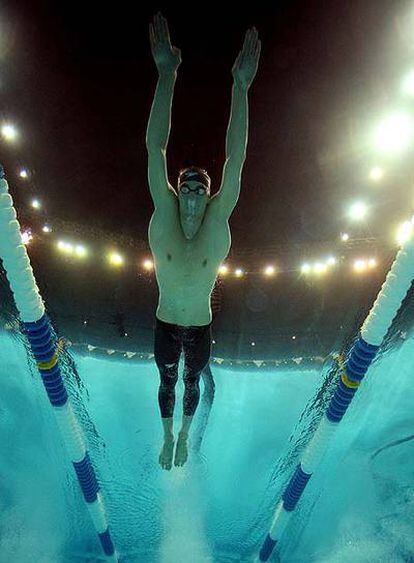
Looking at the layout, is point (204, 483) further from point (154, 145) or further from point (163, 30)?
point (163, 30)

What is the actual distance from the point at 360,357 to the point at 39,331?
2.65 m

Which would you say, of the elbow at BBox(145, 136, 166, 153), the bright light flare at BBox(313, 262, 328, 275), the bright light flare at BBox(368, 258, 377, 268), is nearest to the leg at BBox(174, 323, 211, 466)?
the elbow at BBox(145, 136, 166, 153)

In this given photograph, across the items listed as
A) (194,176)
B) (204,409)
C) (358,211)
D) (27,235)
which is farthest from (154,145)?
(204,409)

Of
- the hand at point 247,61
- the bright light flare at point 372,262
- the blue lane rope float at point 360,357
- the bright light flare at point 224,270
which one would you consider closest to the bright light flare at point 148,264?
the bright light flare at point 224,270

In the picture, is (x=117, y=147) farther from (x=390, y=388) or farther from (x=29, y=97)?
(x=390, y=388)

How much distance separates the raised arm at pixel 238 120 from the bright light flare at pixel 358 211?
137 inches

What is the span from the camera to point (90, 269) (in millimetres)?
7234

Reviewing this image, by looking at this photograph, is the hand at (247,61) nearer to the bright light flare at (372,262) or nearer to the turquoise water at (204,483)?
the turquoise water at (204,483)

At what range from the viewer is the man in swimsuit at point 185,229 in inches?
99.5

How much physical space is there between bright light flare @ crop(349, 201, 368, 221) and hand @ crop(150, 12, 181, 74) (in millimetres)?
3969

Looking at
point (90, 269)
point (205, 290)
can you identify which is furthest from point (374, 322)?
point (90, 269)

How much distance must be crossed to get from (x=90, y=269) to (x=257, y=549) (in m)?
5.10

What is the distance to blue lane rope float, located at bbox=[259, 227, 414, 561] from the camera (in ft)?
10.1

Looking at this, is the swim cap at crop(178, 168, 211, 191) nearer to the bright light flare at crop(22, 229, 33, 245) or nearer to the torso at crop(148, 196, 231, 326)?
the torso at crop(148, 196, 231, 326)
